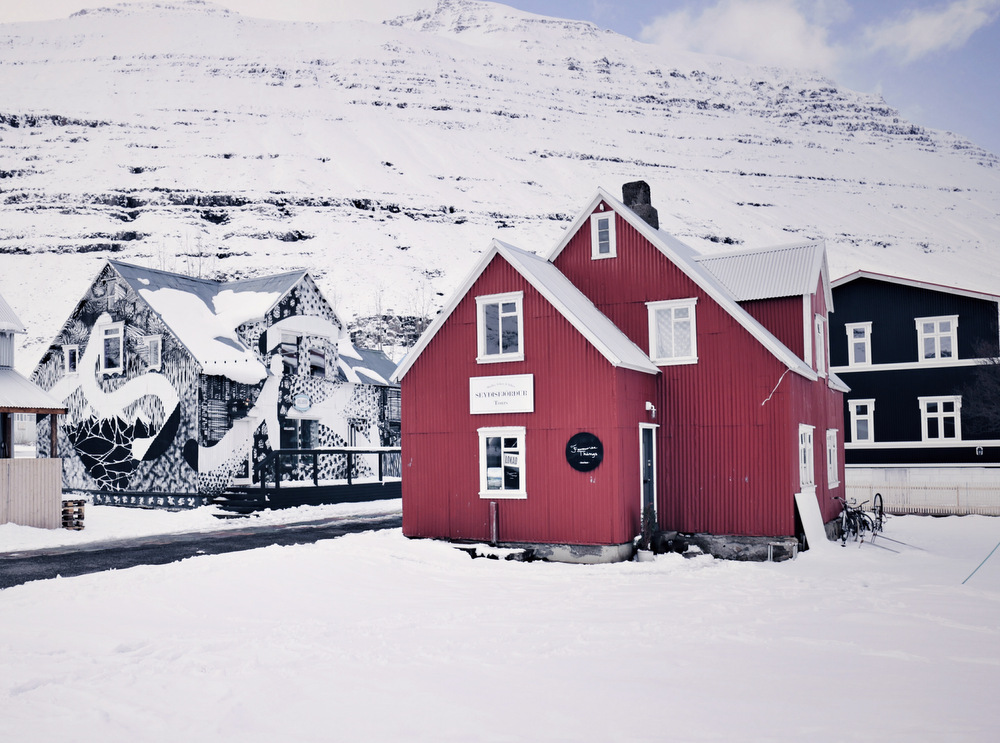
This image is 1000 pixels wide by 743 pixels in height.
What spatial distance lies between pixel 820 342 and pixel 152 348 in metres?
23.5

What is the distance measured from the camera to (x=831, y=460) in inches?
946

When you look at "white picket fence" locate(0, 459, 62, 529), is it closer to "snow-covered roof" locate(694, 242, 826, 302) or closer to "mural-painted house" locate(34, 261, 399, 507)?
"mural-painted house" locate(34, 261, 399, 507)

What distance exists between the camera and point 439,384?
20484mm

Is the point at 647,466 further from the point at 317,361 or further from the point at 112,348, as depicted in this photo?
the point at 112,348

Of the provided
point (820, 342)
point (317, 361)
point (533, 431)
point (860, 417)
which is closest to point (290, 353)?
point (317, 361)

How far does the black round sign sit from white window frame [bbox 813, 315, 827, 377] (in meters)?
7.06

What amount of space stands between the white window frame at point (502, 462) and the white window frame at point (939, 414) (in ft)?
67.2

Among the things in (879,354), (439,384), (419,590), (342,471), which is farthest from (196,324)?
(879,354)

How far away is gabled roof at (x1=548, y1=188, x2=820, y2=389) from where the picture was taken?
61.5 feet

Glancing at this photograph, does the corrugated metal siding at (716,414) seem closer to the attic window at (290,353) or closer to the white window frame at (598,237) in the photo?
the white window frame at (598,237)

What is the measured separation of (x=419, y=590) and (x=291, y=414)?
21.4m

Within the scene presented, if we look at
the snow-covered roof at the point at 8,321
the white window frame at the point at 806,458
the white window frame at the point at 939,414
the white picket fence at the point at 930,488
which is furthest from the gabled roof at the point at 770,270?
the snow-covered roof at the point at 8,321

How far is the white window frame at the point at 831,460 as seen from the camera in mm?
23297

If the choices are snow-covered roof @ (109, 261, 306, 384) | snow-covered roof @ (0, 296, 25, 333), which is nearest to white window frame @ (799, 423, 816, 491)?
snow-covered roof @ (109, 261, 306, 384)
